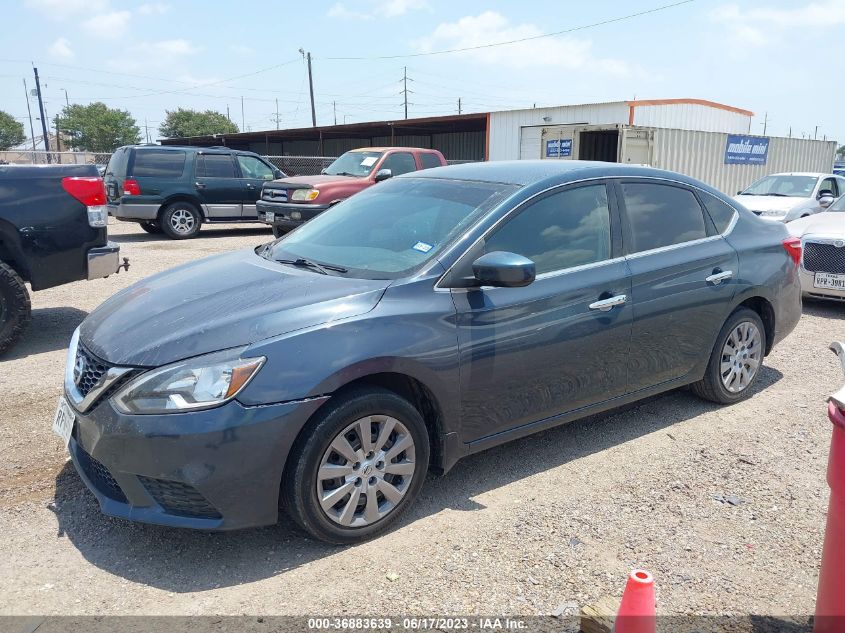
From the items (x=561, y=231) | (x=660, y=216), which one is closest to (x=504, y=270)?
(x=561, y=231)

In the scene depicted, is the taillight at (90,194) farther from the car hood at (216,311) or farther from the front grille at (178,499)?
the front grille at (178,499)

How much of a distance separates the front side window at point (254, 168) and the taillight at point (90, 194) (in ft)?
28.5

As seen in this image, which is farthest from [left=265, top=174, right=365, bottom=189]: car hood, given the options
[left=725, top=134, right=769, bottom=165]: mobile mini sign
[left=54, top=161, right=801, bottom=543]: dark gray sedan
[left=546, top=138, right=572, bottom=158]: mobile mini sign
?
[left=725, top=134, right=769, bottom=165]: mobile mini sign

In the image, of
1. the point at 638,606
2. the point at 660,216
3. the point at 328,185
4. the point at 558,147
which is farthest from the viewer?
the point at 558,147

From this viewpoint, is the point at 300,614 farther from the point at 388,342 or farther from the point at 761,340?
the point at 761,340

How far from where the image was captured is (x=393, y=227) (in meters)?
3.82

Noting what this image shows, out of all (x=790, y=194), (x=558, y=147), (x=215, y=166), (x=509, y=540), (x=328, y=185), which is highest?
(x=558, y=147)

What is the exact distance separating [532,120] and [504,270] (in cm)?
2135

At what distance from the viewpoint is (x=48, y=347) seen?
6.14 m

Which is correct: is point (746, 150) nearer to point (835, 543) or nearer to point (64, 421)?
point (835, 543)

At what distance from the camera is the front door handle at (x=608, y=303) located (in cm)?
378

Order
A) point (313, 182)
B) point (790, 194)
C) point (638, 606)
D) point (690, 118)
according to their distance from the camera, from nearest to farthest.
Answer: point (638, 606)
point (313, 182)
point (790, 194)
point (690, 118)

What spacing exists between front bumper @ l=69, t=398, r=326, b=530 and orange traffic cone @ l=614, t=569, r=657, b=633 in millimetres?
1401

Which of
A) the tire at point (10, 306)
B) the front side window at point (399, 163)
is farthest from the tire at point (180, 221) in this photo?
the tire at point (10, 306)
